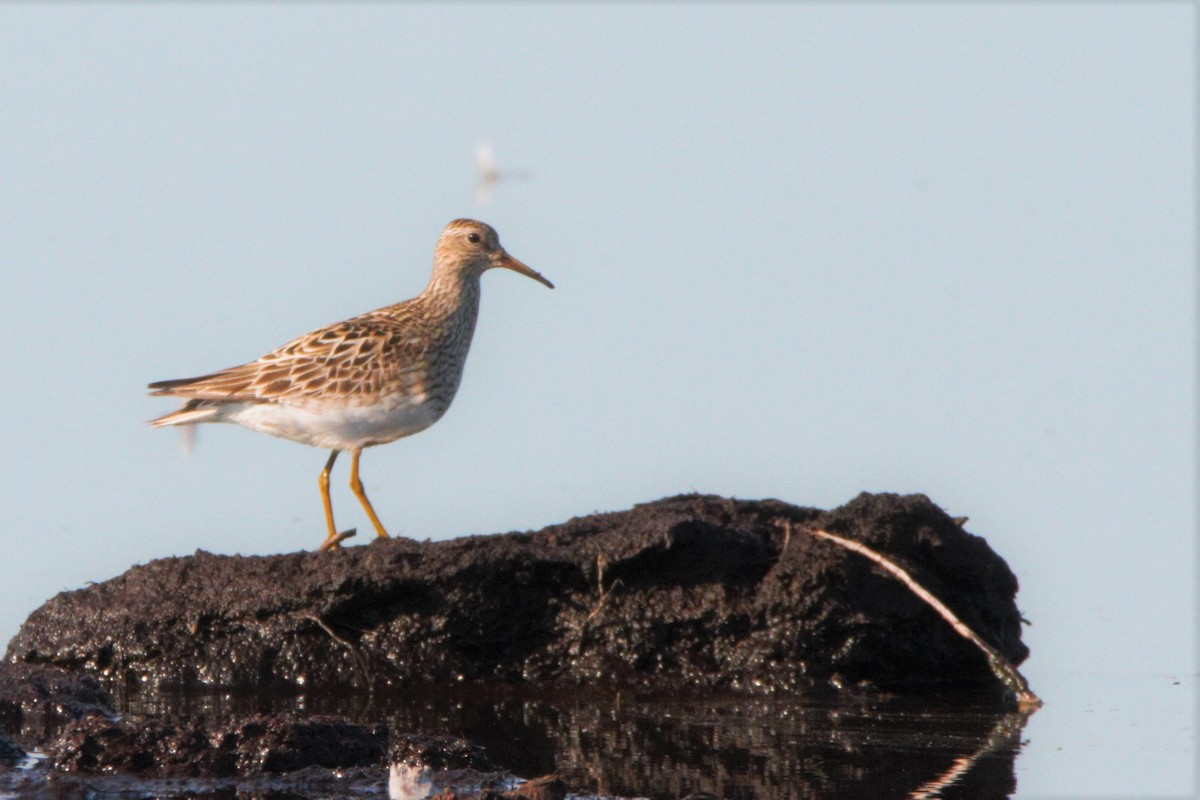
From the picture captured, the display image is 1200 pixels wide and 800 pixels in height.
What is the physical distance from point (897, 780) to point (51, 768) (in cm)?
307

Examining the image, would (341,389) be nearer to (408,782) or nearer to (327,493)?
(327,493)

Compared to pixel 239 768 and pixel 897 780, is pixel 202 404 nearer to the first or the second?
pixel 239 768

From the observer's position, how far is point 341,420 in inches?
357

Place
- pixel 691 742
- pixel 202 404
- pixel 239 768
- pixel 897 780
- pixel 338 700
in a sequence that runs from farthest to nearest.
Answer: pixel 202 404, pixel 338 700, pixel 691 742, pixel 897 780, pixel 239 768

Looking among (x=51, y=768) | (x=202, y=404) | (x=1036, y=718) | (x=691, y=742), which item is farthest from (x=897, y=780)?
(x=202, y=404)

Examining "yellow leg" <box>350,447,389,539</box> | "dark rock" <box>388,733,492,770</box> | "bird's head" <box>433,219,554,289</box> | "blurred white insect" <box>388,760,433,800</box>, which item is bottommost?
"blurred white insect" <box>388,760,433,800</box>

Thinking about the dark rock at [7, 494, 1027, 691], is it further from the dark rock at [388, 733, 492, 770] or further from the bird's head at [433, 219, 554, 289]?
the bird's head at [433, 219, 554, 289]

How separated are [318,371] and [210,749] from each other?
3.62 metres

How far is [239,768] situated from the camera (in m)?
5.77

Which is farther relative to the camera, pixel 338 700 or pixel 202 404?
pixel 202 404

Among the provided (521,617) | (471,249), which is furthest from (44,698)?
(471,249)

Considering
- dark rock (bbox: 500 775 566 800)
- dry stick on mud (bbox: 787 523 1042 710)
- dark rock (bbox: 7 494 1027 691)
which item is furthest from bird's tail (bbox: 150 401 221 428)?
dark rock (bbox: 500 775 566 800)

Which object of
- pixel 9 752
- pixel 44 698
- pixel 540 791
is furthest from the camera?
pixel 44 698

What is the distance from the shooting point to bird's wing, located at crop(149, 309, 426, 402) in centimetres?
909
